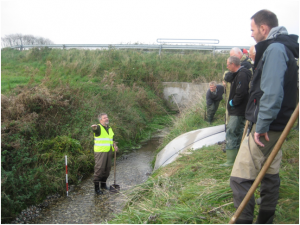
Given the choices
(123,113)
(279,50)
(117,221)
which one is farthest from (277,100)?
(123,113)

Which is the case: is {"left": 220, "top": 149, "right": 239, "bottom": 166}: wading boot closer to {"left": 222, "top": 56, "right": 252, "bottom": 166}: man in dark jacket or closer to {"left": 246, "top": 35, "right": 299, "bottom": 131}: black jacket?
{"left": 222, "top": 56, "right": 252, "bottom": 166}: man in dark jacket

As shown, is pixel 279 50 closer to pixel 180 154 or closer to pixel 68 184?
pixel 180 154

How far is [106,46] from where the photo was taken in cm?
2186

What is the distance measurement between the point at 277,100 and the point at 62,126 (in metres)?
7.91

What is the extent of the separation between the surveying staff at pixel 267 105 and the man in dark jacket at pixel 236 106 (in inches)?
78.0

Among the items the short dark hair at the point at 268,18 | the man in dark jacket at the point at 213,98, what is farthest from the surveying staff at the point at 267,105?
the man in dark jacket at the point at 213,98

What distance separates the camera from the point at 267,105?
269cm

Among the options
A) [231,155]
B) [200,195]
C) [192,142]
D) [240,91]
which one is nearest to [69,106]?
[192,142]

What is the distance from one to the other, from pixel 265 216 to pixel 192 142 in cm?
474

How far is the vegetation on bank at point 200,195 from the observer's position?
11.4 feet

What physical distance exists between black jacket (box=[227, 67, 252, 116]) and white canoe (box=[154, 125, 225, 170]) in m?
2.22

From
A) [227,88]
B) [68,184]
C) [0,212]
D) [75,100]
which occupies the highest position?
[227,88]

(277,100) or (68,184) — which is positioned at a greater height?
(277,100)

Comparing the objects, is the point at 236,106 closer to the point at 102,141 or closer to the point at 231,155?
the point at 231,155
